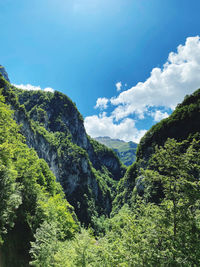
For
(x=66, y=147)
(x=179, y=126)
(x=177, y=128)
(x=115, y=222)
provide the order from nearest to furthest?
(x=115, y=222) → (x=179, y=126) → (x=177, y=128) → (x=66, y=147)

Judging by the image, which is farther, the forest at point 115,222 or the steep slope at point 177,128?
the steep slope at point 177,128

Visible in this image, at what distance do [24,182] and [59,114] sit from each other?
138m

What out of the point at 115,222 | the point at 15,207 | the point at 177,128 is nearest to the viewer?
the point at 15,207

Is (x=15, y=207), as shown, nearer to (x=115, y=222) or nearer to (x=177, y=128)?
(x=115, y=222)

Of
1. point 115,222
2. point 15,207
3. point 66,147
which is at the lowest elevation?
point 115,222

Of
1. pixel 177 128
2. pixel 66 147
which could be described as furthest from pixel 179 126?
pixel 66 147

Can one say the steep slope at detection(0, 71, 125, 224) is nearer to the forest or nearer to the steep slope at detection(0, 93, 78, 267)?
the steep slope at detection(0, 93, 78, 267)

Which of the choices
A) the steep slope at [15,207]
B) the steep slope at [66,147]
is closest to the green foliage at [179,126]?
the steep slope at [15,207]

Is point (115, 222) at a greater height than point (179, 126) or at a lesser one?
lesser

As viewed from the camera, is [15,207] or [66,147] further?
[66,147]

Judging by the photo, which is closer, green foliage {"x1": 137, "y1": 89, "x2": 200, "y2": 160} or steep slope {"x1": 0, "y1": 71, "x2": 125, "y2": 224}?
green foliage {"x1": 137, "y1": 89, "x2": 200, "y2": 160}

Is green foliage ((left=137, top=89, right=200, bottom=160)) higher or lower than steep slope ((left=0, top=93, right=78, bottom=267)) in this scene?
higher

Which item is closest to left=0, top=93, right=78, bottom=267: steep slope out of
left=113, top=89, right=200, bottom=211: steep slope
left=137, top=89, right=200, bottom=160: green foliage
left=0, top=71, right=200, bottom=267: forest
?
left=0, top=71, right=200, bottom=267: forest

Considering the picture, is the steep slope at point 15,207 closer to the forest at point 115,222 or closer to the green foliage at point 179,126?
the forest at point 115,222
